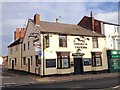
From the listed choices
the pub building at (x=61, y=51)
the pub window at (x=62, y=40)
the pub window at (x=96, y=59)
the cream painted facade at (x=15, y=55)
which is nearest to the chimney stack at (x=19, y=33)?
the cream painted facade at (x=15, y=55)

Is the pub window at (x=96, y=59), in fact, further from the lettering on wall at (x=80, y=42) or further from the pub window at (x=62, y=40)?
the pub window at (x=62, y=40)

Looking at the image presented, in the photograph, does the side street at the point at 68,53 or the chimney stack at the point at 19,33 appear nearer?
the side street at the point at 68,53

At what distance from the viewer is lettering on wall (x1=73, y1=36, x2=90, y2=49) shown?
93.8 feet

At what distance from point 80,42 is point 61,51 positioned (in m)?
3.81

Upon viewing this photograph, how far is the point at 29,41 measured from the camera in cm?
3081

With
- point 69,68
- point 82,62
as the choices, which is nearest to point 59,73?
point 69,68

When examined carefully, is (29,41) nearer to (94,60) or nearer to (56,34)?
(56,34)

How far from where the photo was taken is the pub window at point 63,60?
26562 mm

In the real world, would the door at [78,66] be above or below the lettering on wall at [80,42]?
below

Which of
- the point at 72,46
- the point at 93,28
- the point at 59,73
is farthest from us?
the point at 93,28

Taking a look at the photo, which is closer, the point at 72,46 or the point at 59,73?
the point at 59,73

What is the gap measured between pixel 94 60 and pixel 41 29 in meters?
9.64

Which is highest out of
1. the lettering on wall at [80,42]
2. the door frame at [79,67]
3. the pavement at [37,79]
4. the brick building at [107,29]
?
the brick building at [107,29]

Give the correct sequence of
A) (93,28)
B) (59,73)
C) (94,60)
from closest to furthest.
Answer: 1. (59,73)
2. (94,60)
3. (93,28)
